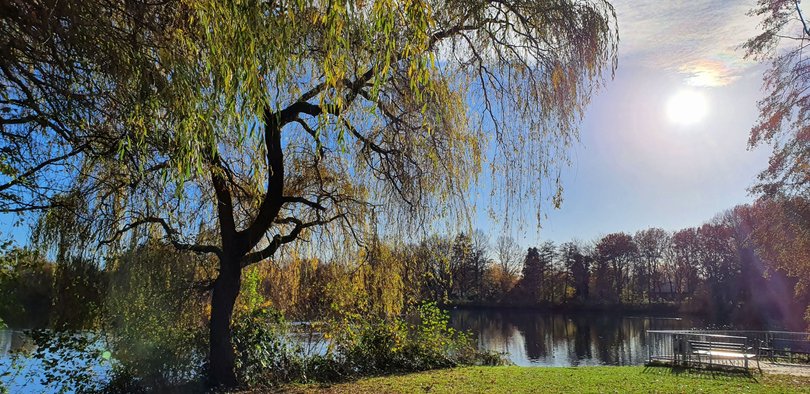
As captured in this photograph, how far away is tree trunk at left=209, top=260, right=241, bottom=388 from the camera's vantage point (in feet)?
28.3

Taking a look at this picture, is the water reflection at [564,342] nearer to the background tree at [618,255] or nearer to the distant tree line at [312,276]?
the distant tree line at [312,276]

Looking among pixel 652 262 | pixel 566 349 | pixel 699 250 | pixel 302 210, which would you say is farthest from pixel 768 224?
pixel 652 262

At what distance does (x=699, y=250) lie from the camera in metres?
49.1

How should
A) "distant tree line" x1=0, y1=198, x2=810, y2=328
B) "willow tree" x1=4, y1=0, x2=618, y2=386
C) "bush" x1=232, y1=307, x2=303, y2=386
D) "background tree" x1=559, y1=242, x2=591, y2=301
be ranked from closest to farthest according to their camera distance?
"willow tree" x1=4, y1=0, x2=618, y2=386, "distant tree line" x1=0, y1=198, x2=810, y2=328, "bush" x1=232, y1=307, x2=303, y2=386, "background tree" x1=559, y1=242, x2=591, y2=301

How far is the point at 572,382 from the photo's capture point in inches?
367

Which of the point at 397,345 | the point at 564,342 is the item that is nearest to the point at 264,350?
the point at 397,345

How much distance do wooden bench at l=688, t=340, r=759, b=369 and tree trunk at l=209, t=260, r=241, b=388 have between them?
9.45 m

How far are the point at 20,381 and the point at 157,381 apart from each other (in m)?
2.10

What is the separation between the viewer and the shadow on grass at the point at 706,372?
973cm

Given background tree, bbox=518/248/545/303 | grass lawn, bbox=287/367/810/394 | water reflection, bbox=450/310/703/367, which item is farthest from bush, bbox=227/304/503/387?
background tree, bbox=518/248/545/303

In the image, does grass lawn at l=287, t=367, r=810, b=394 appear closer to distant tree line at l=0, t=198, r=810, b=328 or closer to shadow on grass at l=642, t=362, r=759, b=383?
shadow on grass at l=642, t=362, r=759, b=383

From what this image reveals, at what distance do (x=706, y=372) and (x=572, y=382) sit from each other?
341cm

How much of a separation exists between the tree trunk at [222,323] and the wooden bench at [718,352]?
31.0 feet

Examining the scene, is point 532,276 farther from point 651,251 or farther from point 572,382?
point 572,382
